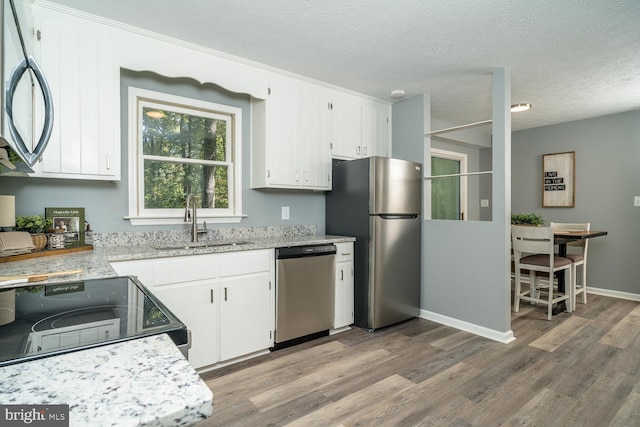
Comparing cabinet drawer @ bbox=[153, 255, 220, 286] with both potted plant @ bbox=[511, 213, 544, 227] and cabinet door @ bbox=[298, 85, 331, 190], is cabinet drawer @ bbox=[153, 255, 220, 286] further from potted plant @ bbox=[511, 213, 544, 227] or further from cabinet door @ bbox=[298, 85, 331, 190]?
potted plant @ bbox=[511, 213, 544, 227]

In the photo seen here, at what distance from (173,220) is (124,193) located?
399mm

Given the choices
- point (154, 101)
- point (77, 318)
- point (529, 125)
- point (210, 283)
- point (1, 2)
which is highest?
point (529, 125)

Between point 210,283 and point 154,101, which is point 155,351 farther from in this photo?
point 154,101

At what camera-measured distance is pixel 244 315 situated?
2.50 m

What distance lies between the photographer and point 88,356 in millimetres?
576

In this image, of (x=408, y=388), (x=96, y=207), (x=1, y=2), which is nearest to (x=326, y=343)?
(x=408, y=388)

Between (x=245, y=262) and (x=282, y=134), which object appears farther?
(x=282, y=134)

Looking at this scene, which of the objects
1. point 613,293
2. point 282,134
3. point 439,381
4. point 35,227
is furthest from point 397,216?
point 613,293

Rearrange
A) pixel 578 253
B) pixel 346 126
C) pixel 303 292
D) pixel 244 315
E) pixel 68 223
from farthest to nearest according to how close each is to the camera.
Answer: pixel 578 253 < pixel 346 126 < pixel 303 292 < pixel 244 315 < pixel 68 223

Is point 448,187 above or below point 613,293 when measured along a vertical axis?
above

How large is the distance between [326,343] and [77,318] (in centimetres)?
229

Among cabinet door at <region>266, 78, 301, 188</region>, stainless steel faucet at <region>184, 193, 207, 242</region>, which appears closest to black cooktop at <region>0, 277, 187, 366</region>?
stainless steel faucet at <region>184, 193, 207, 242</region>

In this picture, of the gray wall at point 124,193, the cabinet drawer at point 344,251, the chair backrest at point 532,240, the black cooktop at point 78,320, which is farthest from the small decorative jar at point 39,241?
the chair backrest at point 532,240

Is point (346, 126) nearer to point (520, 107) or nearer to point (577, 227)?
point (520, 107)
